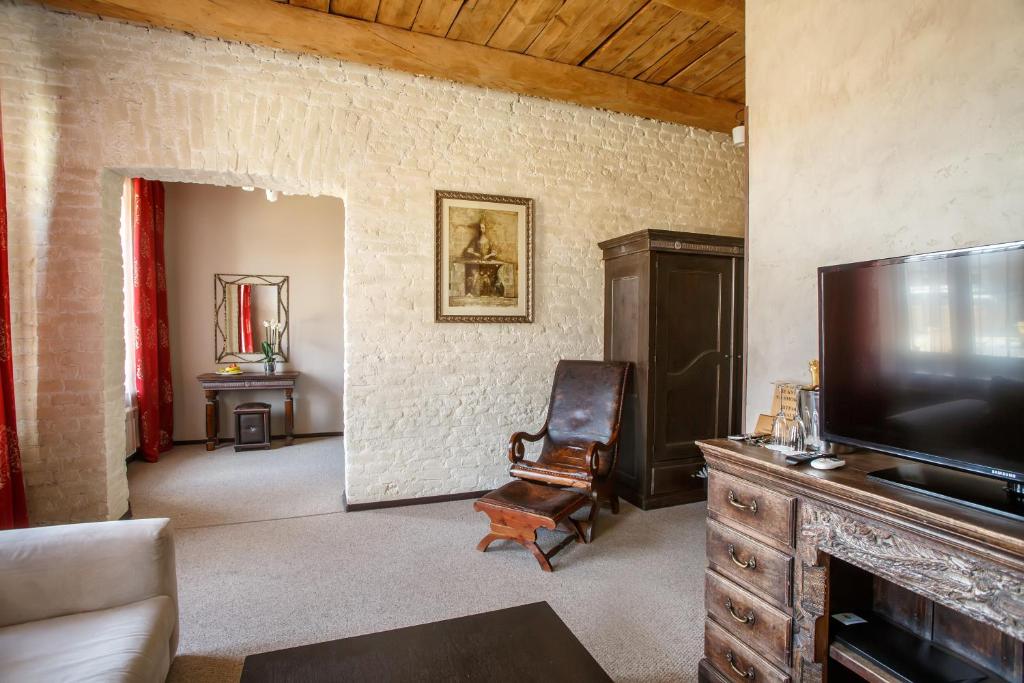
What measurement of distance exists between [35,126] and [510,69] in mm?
3112

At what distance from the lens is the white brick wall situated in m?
3.11

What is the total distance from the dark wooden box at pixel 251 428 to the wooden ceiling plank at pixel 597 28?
189 inches

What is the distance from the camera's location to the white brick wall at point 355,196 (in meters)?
3.11

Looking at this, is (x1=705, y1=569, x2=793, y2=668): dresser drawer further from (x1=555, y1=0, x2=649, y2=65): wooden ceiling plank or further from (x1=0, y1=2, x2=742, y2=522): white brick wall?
(x1=555, y1=0, x2=649, y2=65): wooden ceiling plank

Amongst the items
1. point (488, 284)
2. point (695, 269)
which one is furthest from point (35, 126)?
point (695, 269)

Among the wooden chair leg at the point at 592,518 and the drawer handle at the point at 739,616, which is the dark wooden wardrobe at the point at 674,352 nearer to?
the wooden chair leg at the point at 592,518

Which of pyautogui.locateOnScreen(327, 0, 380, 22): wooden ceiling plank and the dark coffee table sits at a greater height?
pyautogui.locateOnScreen(327, 0, 380, 22): wooden ceiling plank

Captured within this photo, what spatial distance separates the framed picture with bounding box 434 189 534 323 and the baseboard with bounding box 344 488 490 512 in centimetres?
141

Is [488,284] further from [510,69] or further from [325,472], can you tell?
[325,472]

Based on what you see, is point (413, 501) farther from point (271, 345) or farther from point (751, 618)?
point (271, 345)

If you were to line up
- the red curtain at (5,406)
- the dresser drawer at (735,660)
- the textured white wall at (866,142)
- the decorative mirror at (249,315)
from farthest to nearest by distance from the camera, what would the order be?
1. the decorative mirror at (249,315)
2. the red curtain at (5,406)
3. the dresser drawer at (735,660)
4. the textured white wall at (866,142)

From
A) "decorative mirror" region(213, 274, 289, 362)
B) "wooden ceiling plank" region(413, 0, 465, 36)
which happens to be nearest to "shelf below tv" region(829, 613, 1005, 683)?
"wooden ceiling plank" region(413, 0, 465, 36)

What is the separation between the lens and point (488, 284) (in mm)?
4109

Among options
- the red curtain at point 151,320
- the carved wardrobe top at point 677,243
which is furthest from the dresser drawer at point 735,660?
the red curtain at point 151,320
